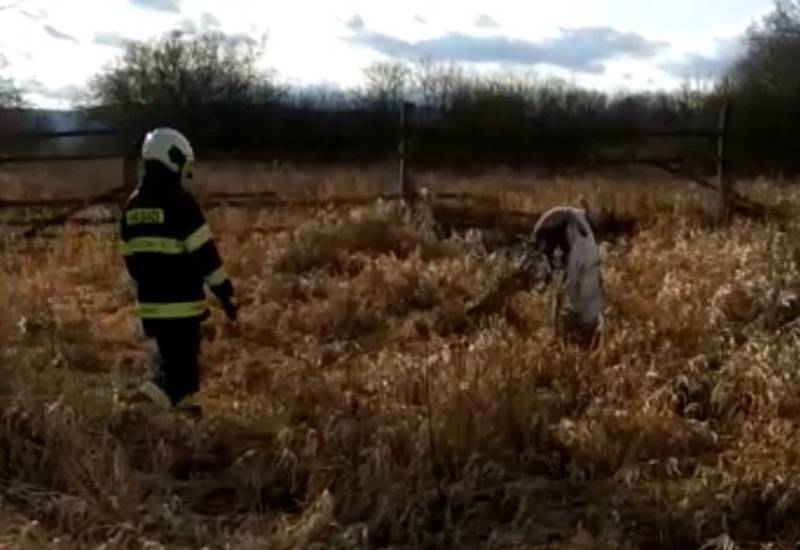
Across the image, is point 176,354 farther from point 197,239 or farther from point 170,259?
point 197,239

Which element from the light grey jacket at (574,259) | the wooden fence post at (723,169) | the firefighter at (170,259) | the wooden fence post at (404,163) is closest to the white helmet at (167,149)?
the firefighter at (170,259)

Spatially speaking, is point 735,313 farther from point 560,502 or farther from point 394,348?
point 560,502

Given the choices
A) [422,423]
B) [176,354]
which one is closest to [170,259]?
[176,354]

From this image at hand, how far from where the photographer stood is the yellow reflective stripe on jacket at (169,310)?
6266 mm

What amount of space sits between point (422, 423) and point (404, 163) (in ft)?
28.2

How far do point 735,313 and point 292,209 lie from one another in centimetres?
696

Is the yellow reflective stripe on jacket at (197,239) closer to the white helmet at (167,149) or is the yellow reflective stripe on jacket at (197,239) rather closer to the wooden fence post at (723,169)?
the white helmet at (167,149)

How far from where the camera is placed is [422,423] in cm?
531

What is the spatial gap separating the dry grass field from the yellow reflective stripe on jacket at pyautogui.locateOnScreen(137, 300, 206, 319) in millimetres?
498

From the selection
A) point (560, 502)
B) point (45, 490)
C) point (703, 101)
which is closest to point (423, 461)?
point (560, 502)

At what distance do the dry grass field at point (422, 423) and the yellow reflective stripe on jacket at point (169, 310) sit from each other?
50cm

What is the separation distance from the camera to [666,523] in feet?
15.0

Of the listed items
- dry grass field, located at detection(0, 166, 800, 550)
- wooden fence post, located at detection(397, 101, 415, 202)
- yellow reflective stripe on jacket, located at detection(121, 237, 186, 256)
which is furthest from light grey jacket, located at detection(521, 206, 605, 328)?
wooden fence post, located at detection(397, 101, 415, 202)

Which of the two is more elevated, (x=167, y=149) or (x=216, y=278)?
(x=167, y=149)
